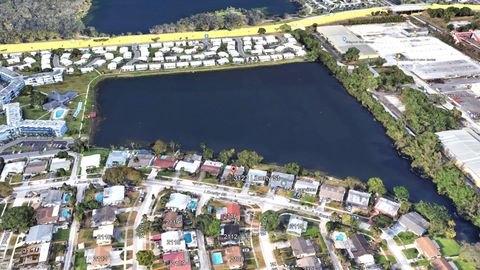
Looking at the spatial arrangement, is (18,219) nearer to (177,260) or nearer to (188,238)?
(177,260)

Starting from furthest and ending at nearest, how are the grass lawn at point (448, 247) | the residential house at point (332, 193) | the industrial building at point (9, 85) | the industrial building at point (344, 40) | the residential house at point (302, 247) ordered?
the industrial building at point (344, 40) → the industrial building at point (9, 85) → the residential house at point (332, 193) → the grass lawn at point (448, 247) → the residential house at point (302, 247)

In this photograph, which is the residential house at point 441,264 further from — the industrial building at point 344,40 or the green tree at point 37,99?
the green tree at point 37,99

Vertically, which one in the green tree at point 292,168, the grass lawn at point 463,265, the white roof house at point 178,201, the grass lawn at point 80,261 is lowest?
the grass lawn at point 80,261

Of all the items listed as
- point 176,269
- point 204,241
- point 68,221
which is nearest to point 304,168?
point 204,241

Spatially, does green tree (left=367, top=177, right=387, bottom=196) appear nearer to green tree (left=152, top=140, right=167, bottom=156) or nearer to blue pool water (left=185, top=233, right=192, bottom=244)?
blue pool water (left=185, top=233, right=192, bottom=244)

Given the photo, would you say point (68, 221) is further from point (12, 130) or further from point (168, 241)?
point (12, 130)

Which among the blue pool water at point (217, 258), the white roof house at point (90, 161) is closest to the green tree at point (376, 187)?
the blue pool water at point (217, 258)

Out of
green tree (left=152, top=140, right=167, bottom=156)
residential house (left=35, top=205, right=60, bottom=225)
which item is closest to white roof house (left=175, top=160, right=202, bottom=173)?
green tree (left=152, top=140, right=167, bottom=156)

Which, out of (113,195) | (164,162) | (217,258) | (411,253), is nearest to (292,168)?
(217,258)
